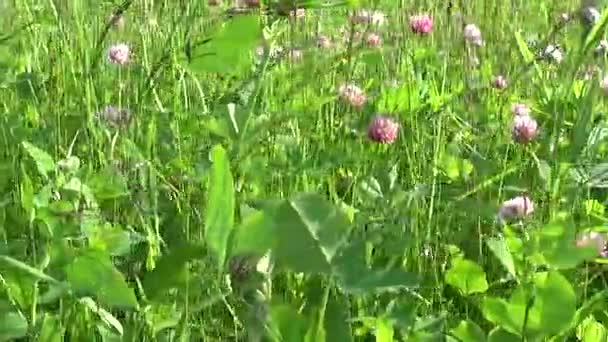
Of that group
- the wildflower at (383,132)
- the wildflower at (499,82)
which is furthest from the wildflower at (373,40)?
the wildflower at (383,132)

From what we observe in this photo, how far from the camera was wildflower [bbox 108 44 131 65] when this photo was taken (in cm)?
160

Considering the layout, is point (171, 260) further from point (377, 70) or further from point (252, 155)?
point (377, 70)

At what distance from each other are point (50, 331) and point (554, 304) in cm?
39

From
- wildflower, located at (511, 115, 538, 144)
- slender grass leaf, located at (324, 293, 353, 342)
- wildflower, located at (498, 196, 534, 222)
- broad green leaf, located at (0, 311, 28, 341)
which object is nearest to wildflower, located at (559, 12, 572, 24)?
wildflower, located at (511, 115, 538, 144)

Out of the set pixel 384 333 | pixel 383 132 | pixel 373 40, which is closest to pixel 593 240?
pixel 384 333

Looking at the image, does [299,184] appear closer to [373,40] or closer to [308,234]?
[308,234]

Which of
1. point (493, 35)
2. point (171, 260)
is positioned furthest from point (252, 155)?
point (493, 35)

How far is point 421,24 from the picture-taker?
1.83 metres

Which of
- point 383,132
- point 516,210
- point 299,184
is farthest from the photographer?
point 383,132

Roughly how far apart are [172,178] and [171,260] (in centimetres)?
37

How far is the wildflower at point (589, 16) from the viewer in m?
1.12

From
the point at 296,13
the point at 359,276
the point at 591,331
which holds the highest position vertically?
the point at 296,13

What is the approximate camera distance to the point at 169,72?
1.62m

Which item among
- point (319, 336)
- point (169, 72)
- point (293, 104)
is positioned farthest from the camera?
point (169, 72)
